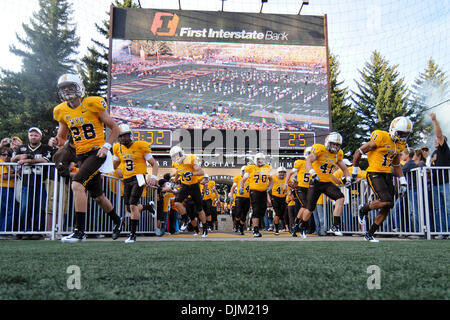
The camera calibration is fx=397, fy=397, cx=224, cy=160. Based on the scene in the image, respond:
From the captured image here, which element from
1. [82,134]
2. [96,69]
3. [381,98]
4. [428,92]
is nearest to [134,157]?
[82,134]

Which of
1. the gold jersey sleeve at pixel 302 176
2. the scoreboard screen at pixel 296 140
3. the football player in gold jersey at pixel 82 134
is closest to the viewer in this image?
the football player in gold jersey at pixel 82 134

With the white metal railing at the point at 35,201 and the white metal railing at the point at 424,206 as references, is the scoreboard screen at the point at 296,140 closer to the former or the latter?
the white metal railing at the point at 424,206

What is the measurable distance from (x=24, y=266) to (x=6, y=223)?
17.5 feet

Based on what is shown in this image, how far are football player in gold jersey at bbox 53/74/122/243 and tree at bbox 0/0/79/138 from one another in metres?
30.0

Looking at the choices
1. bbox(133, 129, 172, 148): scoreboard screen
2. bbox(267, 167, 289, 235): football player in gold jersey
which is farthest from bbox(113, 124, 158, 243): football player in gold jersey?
bbox(133, 129, 172, 148): scoreboard screen

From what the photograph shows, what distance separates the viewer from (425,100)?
40125 mm

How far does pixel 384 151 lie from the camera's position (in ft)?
22.9

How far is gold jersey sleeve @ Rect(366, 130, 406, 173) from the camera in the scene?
6957mm

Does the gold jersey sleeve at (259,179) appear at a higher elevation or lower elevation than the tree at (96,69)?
lower

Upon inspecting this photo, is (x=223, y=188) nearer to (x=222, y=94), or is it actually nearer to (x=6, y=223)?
(x=222, y=94)

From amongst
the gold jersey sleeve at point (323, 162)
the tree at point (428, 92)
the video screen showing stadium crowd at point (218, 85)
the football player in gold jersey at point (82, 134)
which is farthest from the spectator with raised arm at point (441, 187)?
the tree at point (428, 92)

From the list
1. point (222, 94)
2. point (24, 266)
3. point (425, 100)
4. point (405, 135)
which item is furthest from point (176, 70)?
point (425, 100)

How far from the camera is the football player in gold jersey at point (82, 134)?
5512 millimetres

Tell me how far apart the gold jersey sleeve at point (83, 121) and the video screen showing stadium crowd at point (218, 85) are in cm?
1873
